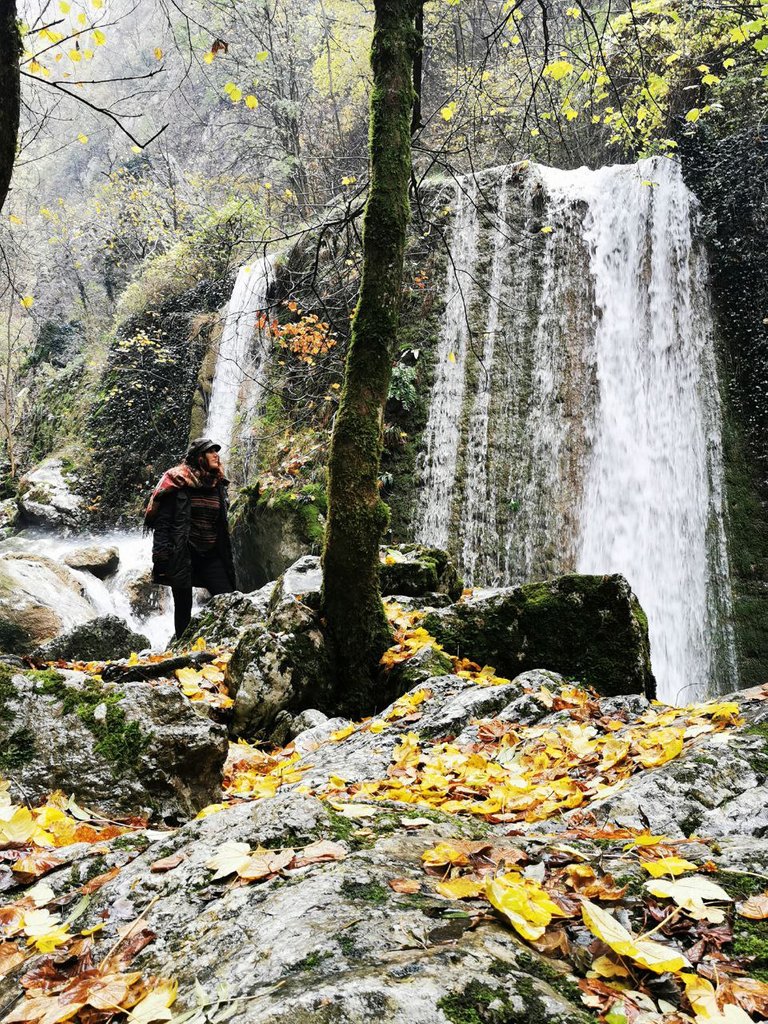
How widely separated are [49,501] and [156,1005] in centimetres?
1582

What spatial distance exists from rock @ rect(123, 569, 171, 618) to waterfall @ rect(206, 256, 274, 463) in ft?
9.29

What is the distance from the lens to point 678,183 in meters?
9.70

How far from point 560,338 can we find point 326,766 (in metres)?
8.56

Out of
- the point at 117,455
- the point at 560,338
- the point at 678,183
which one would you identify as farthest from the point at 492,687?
the point at 117,455

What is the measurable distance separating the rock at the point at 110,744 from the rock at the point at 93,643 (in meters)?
3.44

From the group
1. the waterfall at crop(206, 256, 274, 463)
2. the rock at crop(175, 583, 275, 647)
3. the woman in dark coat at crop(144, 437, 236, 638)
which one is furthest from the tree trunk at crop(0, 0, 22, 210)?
the waterfall at crop(206, 256, 274, 463)

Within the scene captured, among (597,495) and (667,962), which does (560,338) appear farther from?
(667,962)

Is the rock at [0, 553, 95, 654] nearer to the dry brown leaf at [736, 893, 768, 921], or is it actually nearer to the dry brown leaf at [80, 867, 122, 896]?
the dry brown leaf at [80, 867, 122, 896]

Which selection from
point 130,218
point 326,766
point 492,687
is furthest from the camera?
point 130,218

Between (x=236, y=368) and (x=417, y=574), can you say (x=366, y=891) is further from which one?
(x=236, y=368)

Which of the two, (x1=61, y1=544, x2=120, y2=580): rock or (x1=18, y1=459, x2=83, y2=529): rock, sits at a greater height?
(x1=18, y1=459, x2=83, y2=529): rock

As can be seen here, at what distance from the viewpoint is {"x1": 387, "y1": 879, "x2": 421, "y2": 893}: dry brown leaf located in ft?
3.82

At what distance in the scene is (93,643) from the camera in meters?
5.92

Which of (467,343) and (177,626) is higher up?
(467,343)
